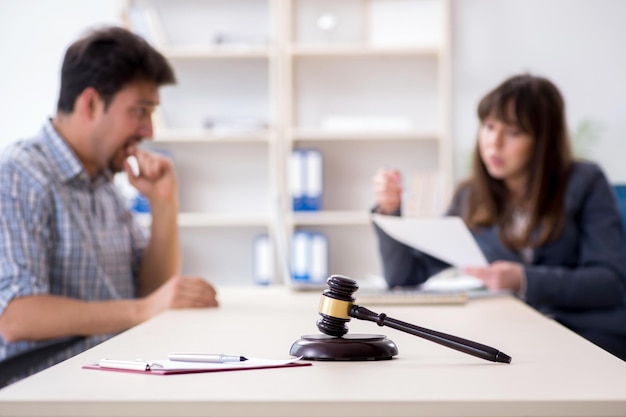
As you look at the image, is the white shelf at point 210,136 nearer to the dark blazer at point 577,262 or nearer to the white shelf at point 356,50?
the white shelf at point 356,50

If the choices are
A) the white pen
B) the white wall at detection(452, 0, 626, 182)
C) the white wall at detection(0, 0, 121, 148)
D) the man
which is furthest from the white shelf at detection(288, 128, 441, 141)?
the white pen

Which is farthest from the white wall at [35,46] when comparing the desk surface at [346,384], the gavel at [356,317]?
the gavel at [356,317]

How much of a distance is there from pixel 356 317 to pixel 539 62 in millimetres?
3765

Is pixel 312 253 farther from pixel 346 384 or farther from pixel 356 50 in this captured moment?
pixel 346 384

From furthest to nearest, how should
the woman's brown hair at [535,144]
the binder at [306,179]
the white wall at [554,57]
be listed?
the white wall at [554,57]
the binder at [306,179]
the woman's brown hair at [535,144]

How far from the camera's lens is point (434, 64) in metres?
4.54

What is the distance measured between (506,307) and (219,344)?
0.82 meters

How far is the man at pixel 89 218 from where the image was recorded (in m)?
1.80

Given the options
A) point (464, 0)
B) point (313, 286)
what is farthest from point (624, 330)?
point (464, 0)

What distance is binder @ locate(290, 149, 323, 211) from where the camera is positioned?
168 inches

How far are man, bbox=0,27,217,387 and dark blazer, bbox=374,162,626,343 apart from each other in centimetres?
70

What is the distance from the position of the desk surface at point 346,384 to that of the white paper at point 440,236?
0.73 meters

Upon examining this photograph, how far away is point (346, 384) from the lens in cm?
89

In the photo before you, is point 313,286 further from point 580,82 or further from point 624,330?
point 580,82
